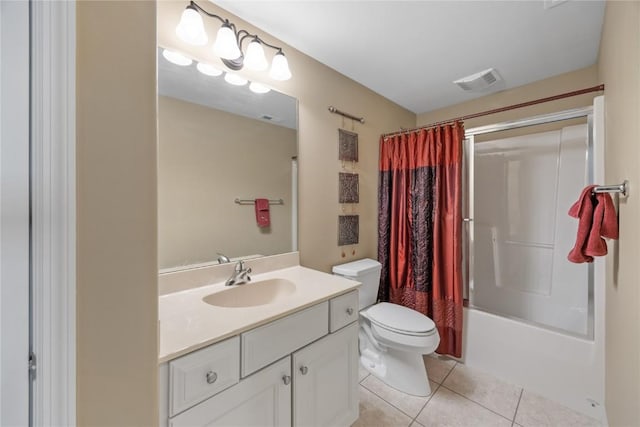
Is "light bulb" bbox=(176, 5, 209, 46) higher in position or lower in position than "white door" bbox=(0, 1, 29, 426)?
higher

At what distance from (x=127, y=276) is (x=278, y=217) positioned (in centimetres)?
107

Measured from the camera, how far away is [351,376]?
4.25 feet

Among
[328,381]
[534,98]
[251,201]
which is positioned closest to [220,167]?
[251,201]

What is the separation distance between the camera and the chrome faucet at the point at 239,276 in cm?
130

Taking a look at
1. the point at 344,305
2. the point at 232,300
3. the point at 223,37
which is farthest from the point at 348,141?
the point at 232,300

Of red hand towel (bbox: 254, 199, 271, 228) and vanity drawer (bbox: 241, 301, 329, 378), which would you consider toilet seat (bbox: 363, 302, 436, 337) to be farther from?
red hand towel (bbox: 254, 199, 271, 228)

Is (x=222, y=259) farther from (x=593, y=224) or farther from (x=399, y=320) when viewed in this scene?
(x=593, y=224)

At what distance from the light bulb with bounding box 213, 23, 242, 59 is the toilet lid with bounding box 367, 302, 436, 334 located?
5.94 feet

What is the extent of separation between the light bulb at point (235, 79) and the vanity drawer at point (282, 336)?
1283 mm

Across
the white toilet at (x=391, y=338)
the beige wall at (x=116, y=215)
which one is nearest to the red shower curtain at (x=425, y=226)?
the white toilet at (x=391, y=338)

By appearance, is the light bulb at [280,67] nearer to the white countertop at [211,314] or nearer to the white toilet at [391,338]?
the white countertop at [211,314]

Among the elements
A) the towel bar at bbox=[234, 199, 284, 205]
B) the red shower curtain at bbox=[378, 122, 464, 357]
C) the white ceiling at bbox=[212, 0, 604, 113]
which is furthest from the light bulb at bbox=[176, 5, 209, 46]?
the red shower curtain at bbox=[378, 122, 464, 357]

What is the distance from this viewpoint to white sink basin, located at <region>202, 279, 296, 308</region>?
1.23 metres

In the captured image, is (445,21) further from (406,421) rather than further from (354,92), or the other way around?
(406,421)
